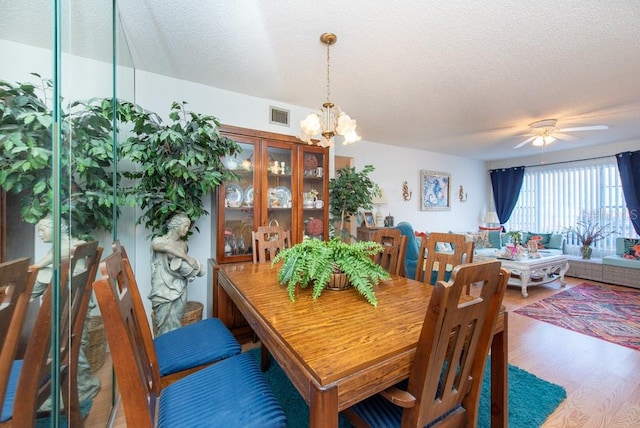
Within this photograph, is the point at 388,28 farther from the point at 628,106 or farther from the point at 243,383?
the point at 628,106

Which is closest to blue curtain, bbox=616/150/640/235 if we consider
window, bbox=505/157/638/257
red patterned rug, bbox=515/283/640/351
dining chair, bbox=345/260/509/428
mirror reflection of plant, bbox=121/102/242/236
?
window, bbox=505/157/638/257

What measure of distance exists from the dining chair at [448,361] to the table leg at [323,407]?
227 mm

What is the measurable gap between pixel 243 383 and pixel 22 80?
1438mm

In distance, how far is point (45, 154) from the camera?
0.92 m

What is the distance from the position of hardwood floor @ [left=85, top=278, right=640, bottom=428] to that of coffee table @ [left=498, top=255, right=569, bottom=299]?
0.93 meters

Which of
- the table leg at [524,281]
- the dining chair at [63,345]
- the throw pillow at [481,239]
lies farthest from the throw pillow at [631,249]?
the dining chair at [63,345]

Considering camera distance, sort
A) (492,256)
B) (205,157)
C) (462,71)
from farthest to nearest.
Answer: (492,256) → (462,71) → (205,157)

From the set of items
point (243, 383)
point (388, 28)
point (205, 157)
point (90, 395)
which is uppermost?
point (388, 28)

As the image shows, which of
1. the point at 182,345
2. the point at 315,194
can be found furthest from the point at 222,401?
the point at 315,194

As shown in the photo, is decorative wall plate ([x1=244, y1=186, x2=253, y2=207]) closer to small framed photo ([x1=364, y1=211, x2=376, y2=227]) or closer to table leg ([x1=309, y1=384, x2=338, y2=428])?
table leg ([x1=309, y1=384, x2=338, y2=428])

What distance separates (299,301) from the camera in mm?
1257

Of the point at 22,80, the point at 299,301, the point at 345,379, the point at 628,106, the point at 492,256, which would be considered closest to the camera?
the point at 345,379

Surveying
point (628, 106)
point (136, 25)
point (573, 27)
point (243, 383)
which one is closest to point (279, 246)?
point (243, 383)

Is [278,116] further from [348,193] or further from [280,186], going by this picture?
[348,193]
